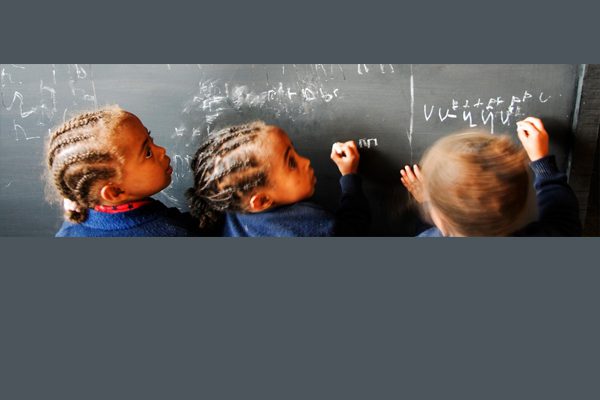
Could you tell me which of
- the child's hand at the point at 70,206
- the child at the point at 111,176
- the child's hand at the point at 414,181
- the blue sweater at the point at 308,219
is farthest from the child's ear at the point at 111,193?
the child's hand at the point at 414,181

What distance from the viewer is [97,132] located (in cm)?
158

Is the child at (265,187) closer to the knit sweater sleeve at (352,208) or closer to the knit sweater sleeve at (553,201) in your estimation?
the knit sweater sleeve at (352,208)

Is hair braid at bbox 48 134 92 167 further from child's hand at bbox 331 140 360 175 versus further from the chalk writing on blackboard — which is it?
the chalk writing on blackboard

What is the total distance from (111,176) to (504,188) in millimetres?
1063

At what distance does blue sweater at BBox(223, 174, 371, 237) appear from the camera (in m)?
1.65

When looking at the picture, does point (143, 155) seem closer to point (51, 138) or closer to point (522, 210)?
point (51, 138)

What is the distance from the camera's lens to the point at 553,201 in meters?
1.60

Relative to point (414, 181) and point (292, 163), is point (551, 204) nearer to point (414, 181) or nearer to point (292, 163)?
point (414, 181)

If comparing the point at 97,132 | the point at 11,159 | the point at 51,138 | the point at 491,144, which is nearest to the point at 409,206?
the point at 491,144

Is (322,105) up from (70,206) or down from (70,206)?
up

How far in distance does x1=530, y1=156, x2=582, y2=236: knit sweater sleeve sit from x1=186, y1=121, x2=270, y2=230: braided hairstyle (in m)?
0.75

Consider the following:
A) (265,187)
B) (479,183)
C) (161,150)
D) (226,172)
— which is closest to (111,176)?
(161,150)

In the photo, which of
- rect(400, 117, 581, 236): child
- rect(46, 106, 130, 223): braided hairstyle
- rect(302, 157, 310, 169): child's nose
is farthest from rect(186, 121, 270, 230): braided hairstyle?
rect(400, 117, 581, 236): child

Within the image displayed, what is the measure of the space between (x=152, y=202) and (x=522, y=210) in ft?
3.43
